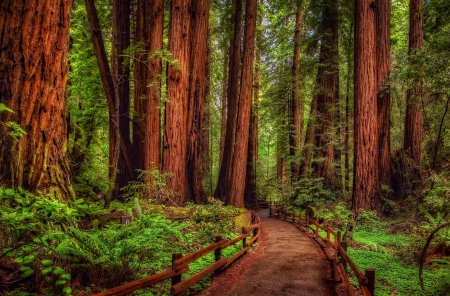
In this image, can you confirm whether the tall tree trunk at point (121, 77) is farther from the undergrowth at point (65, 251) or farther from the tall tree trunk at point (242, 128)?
the undergrowth at point (65, 251)

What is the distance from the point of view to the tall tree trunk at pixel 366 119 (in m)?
13.2

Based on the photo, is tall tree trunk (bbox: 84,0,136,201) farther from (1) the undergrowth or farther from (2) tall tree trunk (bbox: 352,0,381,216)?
(2) tall tree trunk (bbox: 352,0,381,216)

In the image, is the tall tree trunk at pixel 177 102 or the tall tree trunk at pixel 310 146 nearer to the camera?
the tall tree trunk at pixel 177 102

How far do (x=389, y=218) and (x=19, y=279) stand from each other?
525 inches

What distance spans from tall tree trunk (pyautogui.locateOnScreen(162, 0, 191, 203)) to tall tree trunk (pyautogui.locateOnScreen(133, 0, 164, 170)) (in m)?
0.56

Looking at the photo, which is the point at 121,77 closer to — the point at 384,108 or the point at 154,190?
the point at 154,190

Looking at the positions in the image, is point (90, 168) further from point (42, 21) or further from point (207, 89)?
point (207, 89)

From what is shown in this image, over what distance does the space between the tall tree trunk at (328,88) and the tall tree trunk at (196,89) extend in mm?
8216

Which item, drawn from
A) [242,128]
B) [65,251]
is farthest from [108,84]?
[65,251]

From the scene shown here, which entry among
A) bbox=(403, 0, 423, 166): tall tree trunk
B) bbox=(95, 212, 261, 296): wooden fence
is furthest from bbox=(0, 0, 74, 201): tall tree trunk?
bbox=(403, 0, 423, 166): tall tree trunk

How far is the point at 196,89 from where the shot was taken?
14211mm

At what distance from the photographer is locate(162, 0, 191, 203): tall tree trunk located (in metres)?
11.6

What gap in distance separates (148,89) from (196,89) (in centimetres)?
244

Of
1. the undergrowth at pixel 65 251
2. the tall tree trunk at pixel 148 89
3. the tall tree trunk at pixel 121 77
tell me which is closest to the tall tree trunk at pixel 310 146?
the tall tree trunk at pixel 148 89
